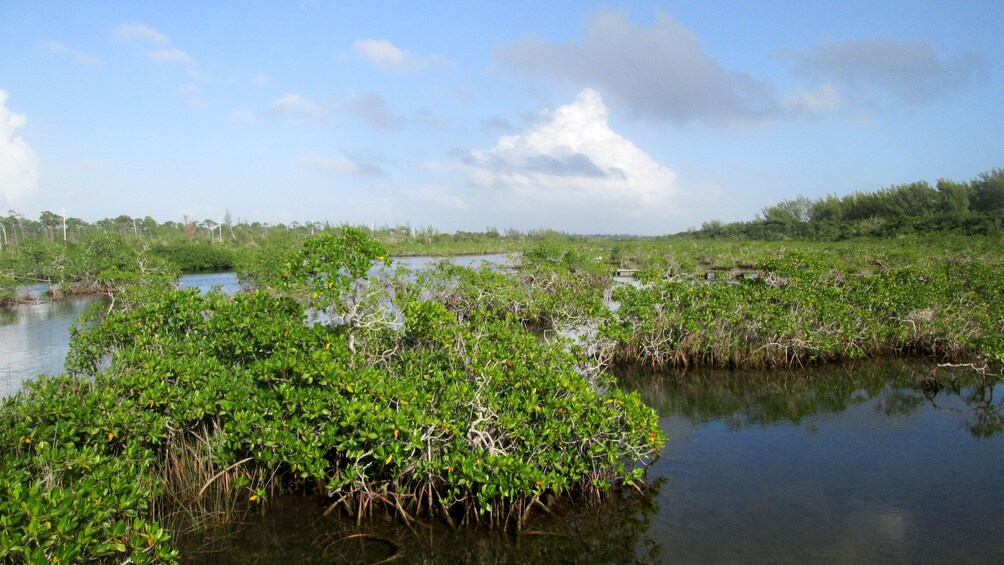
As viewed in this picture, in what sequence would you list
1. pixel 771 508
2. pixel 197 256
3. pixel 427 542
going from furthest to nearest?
1. pixel 197 256
2. pixel 771 508
3. pixel 427 542

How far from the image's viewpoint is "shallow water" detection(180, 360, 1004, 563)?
215 inches

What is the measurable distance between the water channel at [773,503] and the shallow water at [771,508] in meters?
0.02

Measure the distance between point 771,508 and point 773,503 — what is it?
138 mm

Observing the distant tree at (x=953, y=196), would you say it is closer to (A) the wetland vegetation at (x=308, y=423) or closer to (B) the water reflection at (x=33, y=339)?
(A) the wetland vegetation at (x=308, y=423)

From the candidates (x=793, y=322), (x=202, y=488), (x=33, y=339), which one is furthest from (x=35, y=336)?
(x=793, y=322)

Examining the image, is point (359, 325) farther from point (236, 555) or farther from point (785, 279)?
point (785, 279)

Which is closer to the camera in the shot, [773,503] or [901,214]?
[773,503]

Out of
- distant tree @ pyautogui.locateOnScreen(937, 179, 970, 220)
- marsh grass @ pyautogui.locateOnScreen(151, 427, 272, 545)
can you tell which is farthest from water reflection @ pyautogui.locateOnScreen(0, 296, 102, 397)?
distant tree @ pyautogui.locateOnScreen(937, 179, 970, 220)

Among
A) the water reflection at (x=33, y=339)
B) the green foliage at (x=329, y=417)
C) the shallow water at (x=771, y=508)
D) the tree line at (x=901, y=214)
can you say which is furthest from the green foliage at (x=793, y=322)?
the tree line at (x=901, y=214)

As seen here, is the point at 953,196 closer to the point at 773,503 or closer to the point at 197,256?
the point at 773,503

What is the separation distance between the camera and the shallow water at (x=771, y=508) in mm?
5461

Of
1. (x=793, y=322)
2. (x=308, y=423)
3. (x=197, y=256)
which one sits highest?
(x=197, y=256)

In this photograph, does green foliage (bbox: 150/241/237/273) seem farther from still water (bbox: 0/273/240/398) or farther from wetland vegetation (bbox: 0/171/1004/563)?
wetland vegetation (bbox: 0/171/1004/563)

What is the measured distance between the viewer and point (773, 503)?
645cm
